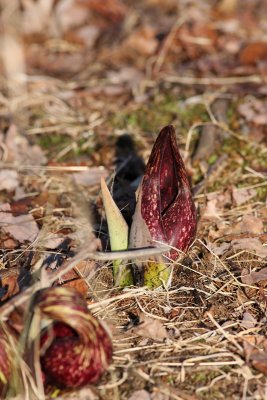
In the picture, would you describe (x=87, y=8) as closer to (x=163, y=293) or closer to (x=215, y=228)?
(x=215, y=228)

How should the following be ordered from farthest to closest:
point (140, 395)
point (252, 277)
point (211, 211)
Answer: point (211, 211)
point (252, 277)
point (140, 395)

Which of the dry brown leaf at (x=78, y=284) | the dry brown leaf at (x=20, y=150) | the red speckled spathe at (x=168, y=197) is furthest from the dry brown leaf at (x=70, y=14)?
the dry brown leaf at (x=78, y=284)

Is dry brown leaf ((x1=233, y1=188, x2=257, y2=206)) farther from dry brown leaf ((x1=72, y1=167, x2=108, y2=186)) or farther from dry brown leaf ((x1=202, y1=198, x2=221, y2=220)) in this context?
dry brown leaf ((x1=72, y1=167, x2=108, y2=186))

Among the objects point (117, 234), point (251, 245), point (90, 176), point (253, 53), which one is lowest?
point (251, 245)

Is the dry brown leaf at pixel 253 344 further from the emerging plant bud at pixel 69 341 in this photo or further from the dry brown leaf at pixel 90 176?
the dry brown leaf at pixel 90 176

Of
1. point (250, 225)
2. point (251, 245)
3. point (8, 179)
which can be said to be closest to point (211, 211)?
point (250, 225)

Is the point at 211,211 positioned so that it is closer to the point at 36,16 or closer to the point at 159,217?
the point at 159,217
